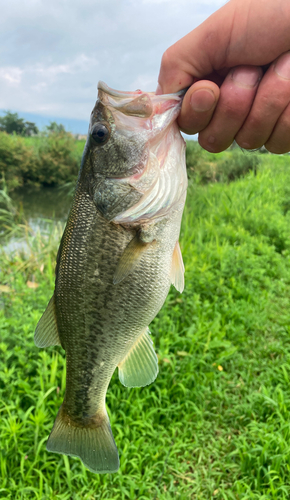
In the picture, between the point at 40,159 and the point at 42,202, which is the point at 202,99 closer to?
the point at 42,202

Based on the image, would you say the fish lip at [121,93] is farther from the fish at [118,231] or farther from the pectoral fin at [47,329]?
the pectoral fin at [47,329]

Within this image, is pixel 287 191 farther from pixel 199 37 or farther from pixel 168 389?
pixel 199 37

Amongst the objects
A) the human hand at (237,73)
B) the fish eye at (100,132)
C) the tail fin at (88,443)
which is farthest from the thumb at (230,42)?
the tail fin at (88,443)

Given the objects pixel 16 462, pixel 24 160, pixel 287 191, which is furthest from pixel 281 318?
pixel 24 160

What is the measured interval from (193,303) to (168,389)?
3.46 feet

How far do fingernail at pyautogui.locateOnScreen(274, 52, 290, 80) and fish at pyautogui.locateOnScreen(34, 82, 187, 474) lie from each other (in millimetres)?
443

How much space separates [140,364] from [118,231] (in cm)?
71

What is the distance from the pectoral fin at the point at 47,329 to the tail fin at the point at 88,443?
372 mm

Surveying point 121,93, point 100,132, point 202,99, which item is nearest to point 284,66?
point 202,99

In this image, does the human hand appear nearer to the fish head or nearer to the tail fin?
the fish head

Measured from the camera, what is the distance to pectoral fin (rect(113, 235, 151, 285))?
1.51 metres

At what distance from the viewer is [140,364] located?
1.74m

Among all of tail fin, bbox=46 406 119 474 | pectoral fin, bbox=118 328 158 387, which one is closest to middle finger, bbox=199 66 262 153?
pectoral fin, bbox=118 328 158 387

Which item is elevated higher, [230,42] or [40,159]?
[230,42]
